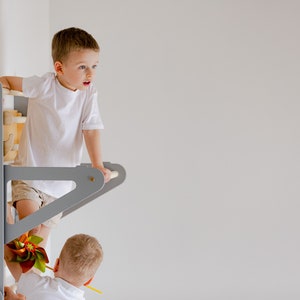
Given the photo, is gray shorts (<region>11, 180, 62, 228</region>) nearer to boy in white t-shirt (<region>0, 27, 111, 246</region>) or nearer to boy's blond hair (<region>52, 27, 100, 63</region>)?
boy in white t-shirt (<region>0, 27, 111, 246</region>)

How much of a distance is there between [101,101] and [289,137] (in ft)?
3.02

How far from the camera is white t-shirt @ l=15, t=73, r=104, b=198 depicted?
2.13 meters

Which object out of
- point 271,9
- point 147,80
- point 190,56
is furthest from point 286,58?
point 147,80

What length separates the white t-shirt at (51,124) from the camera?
2.13 m

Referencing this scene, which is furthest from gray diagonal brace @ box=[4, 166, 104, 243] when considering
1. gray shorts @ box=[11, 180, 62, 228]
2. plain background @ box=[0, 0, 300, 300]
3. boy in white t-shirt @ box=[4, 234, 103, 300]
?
plain background @ box=[0, 0, 300, 300]

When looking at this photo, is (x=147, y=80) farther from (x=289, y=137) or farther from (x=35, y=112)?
(x=35, y=112)

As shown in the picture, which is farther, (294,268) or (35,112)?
(294,268)

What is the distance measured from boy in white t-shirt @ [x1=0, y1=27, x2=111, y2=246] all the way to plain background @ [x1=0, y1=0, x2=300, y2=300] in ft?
3.73

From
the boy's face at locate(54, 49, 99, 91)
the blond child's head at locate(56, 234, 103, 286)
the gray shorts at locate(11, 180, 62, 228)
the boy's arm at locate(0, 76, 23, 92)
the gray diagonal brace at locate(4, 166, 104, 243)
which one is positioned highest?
the boy's face at locate(54, 49, 99, 91)

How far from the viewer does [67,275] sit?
6.63 ft

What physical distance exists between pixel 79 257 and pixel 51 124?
16.5 inches

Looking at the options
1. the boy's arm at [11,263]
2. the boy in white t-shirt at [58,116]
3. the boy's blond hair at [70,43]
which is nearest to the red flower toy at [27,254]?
the boy's arm at [11,263]

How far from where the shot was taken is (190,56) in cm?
334

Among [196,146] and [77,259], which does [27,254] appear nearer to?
[77,259]
